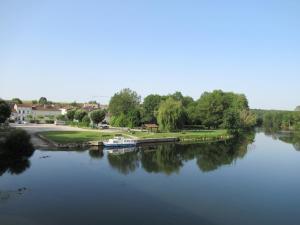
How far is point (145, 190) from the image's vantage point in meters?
24.9

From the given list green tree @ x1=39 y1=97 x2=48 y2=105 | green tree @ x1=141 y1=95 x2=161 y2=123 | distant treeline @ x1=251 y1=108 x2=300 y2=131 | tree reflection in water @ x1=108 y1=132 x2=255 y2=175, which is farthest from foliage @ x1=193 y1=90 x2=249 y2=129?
green tree @ x1=39 y1=97 x2=48 y2=105

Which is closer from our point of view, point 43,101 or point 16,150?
point 16,150

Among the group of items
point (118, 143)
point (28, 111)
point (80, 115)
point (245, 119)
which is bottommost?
point (118, 143)

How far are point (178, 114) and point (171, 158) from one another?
26.6 meters

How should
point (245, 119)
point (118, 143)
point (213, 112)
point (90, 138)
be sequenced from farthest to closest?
1. point (245, 119)
2. point (213, 112)
3. point (90, 138)
4. point (118, 143)

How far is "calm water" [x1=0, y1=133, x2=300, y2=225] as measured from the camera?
18984mm

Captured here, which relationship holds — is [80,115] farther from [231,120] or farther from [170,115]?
[231,120]

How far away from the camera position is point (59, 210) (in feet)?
64.1

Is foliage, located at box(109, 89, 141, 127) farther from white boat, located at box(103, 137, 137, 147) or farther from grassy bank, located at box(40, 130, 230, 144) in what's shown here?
white boat, located at box(103, 137, 137, 147)

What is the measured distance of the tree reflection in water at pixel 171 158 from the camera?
115 feet

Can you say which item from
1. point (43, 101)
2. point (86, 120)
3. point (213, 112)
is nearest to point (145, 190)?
point (86, 120)

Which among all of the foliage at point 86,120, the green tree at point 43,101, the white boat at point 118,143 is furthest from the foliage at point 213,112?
the green tree at point 43,101

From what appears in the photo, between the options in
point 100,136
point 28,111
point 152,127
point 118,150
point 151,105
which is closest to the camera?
point 118,150

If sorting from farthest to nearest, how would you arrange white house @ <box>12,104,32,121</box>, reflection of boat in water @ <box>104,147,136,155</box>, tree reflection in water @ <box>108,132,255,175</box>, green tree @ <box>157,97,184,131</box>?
white house @ <box>12,104,32,121</box>, green tree @ <box>157,97,184,131</box>, reflection of boat in water @ <box>104,147,136,155</box>, tree reflection in water @ <box>108,132,255,175</box>
